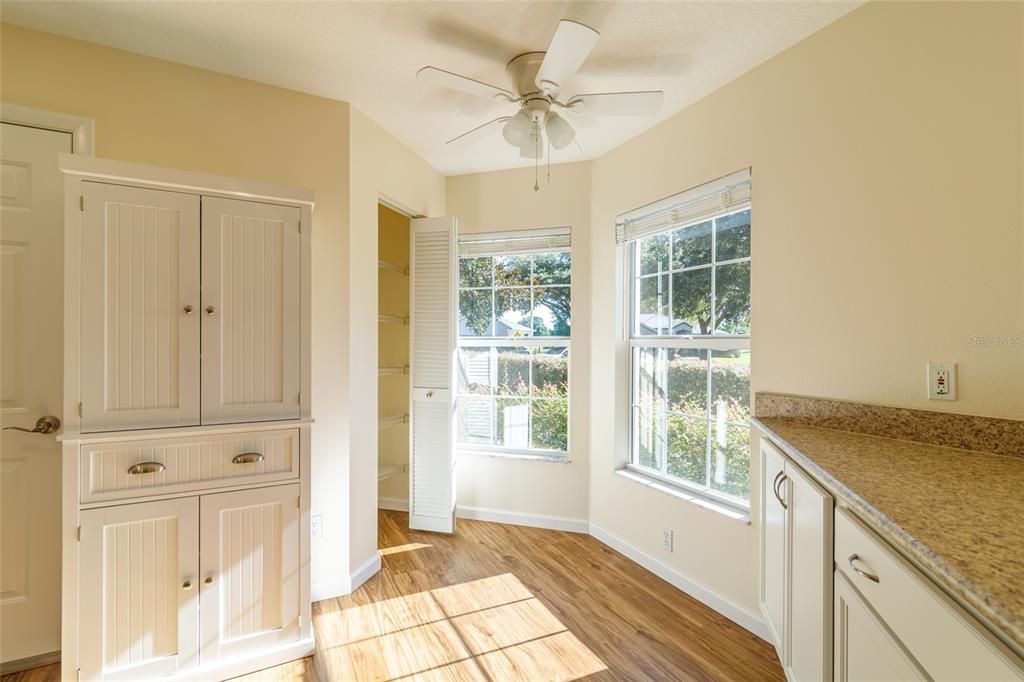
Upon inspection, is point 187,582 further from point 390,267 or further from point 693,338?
point 693,338

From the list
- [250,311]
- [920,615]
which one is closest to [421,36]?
[250,311]

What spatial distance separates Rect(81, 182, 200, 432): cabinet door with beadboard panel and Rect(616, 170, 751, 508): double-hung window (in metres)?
2.24

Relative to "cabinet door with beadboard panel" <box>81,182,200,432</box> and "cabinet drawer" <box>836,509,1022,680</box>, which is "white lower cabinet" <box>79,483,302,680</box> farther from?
"cabinet drawer" <box>836,509,1022,680</box>

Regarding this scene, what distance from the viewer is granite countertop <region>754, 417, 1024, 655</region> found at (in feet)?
2.00

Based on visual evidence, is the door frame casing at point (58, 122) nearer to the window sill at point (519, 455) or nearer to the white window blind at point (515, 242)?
the white window blind at point (515, 242)

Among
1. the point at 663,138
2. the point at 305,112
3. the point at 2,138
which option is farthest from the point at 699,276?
the point at 2,138

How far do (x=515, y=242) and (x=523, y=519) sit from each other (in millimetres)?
1972

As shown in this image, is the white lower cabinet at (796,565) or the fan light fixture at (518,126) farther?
the fan light fixture at (518,126)

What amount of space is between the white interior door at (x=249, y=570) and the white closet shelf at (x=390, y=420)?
3.71ft

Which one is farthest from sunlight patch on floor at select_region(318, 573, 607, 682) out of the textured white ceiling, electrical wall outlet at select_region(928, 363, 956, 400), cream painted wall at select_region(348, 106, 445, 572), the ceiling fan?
the textured white ceiling

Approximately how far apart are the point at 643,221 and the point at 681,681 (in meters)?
2.21

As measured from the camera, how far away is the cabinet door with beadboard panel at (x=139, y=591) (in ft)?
5.07

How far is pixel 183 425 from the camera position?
167cm

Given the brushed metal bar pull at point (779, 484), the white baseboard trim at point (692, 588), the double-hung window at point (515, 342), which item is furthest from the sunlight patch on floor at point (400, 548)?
the brushed metal bar pull at point (779, 484)
